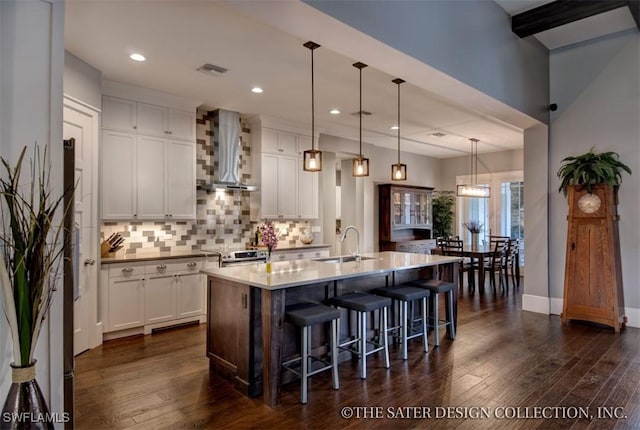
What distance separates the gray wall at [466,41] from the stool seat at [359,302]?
205cm

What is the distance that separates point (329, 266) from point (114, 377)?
209cm

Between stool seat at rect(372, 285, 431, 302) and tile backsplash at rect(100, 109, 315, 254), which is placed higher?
tile backsplash at rect(100, 109, 315, 254)

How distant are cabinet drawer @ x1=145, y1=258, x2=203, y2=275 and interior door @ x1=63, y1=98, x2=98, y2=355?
0.60 m

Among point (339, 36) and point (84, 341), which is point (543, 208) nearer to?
point (339, 36)

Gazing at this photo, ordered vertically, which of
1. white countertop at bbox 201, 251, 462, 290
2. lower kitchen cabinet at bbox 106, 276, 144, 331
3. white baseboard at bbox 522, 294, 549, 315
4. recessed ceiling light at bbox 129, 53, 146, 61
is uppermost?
recessed ceiling light at bbox 129, 53, 146, 61

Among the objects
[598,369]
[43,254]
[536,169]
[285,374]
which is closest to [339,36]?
[43,254]

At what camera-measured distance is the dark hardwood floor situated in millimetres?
2547

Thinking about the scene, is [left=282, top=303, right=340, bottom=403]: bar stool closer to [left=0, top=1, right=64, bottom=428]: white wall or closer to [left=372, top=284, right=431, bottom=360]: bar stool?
[left=372, top=284, right=431, bottom=360]: bar stool

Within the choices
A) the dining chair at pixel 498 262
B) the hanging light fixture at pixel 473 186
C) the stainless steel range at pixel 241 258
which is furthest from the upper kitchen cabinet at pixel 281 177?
the dining chair at pixel 498 262

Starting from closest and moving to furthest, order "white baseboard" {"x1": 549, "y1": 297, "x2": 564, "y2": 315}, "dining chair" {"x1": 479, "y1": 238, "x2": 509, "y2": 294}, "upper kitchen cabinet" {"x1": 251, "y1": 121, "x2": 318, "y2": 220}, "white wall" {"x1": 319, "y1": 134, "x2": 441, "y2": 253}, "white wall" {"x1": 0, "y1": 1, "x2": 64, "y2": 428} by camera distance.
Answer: "white wall" {"x1": 0, "y1": 1, "x2": 64, "y2": 428}, "white baseboard" {"x1": 549, "y1": 297, "x2": 564, "y2": 315}, "upper kitchen cabinet" {"x1": 251, "y1": 121, "x2": 318, "y2": 220}, "dining chair" {"x1": 479, "y1": 238, "x2": 509, "y2": 294}, "white wall" {"x1": 319, "y1": 134, "x2": 441, "y2": 253}

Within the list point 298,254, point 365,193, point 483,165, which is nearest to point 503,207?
point 483,165

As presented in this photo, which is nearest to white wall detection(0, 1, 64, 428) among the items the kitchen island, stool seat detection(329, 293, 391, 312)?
the kitchen island

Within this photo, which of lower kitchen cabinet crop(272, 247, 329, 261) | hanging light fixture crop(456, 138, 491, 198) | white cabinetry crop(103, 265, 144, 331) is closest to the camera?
white cabinetry crop(103, 265, 144, 331)

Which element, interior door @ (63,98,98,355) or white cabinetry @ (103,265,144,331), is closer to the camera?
interior door @ (63,98,98,355)
